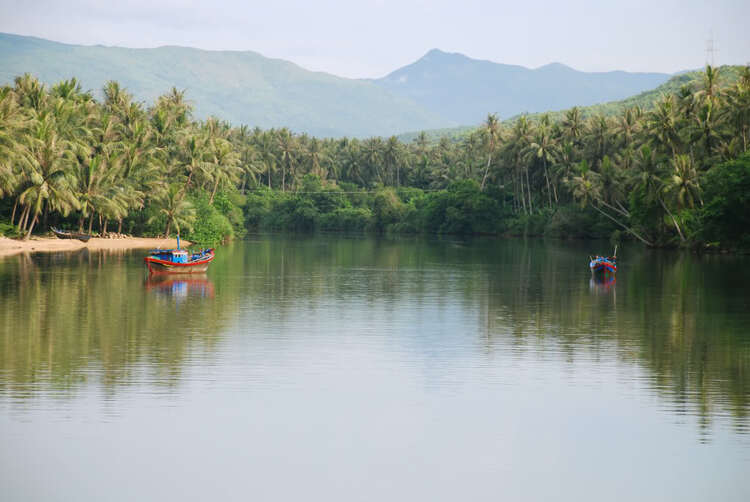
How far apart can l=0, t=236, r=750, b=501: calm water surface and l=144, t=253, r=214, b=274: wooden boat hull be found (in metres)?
12.5

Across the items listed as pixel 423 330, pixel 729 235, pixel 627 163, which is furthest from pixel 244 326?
pixel 627 163

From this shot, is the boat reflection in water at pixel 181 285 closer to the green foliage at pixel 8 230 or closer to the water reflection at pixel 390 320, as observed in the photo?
the water reflection at pixel 390 320

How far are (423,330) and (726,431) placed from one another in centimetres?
1354

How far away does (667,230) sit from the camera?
87.6 m

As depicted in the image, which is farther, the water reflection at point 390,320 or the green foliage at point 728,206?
the green foliage at point 728,206

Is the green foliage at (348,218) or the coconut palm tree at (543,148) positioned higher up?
the coconut palm tree at (543,148)

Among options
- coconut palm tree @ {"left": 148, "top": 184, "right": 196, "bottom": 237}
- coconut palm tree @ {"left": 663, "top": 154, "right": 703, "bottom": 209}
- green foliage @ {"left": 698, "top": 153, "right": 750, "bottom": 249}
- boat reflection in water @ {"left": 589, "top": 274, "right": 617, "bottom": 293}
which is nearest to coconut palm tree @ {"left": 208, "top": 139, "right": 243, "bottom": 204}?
coconut palm tree @ {"left": 148, "top": 184, "right": 196, "bottom": 237}

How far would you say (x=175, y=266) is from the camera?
4978 centimetres

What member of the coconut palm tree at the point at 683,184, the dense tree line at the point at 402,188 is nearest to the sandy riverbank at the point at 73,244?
the dense tree line at the point at 402,188

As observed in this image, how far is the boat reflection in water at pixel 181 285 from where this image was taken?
3884 centimetres

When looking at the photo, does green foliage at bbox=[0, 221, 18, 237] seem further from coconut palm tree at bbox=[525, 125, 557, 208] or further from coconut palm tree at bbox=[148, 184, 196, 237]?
coconut palm tree at bbox=[525, 125, 557, 208]

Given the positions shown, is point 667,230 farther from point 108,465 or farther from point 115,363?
point 108,465

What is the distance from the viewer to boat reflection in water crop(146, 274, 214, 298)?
38.8m

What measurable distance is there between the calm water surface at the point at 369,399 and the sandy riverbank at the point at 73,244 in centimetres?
3867
